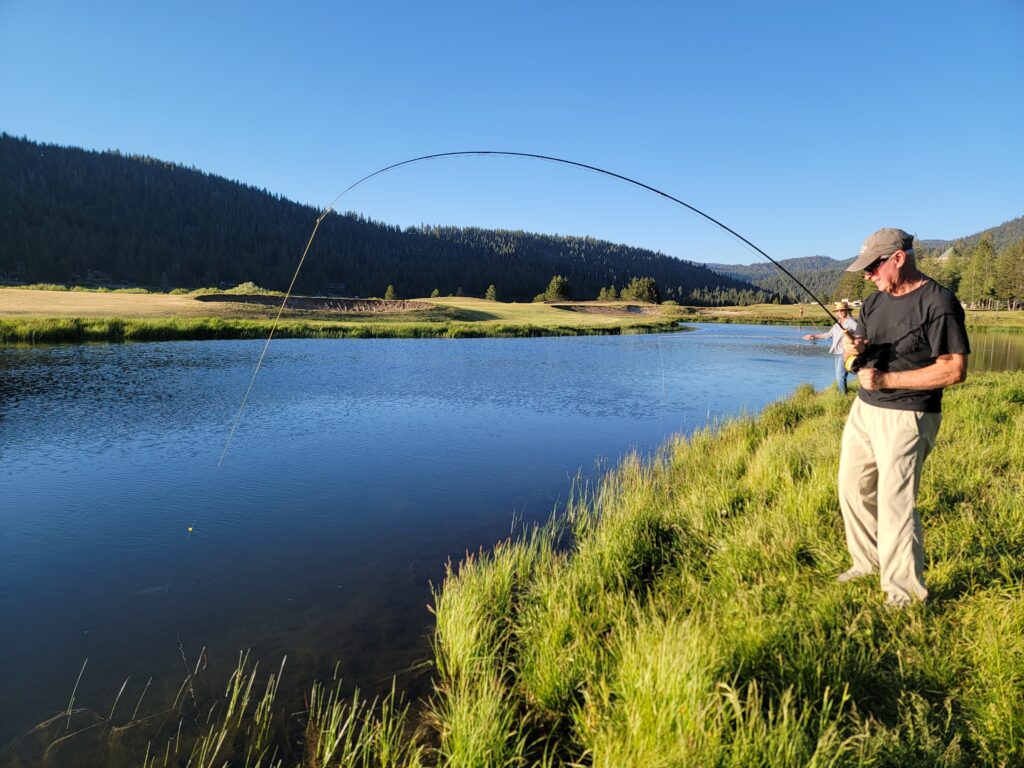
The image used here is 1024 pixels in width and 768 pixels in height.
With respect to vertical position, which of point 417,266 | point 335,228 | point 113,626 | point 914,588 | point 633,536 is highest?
point 335,228

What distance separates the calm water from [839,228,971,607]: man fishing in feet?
11.0

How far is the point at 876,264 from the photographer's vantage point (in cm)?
384

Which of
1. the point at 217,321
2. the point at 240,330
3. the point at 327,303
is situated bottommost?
the point at 240,330

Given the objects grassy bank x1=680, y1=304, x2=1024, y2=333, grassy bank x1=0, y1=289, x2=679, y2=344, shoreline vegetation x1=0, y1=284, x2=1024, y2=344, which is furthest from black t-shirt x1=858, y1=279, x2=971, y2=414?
grassy bank x1=680, y1=304, x2=1024, y2=333

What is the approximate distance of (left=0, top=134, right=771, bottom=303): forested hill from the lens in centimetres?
11437

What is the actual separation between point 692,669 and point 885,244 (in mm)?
2994

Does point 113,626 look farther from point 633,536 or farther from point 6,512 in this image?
point 633,536

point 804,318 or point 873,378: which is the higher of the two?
point 804,318

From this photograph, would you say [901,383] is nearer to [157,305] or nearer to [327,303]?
[157,305]

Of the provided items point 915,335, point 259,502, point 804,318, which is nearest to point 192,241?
point 804,318

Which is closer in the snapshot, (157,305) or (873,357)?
(873,357)

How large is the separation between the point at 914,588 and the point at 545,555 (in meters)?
2.90

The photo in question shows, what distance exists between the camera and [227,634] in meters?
4.50

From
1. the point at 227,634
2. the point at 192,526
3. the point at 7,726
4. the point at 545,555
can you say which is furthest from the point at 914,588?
the point at 192,526
